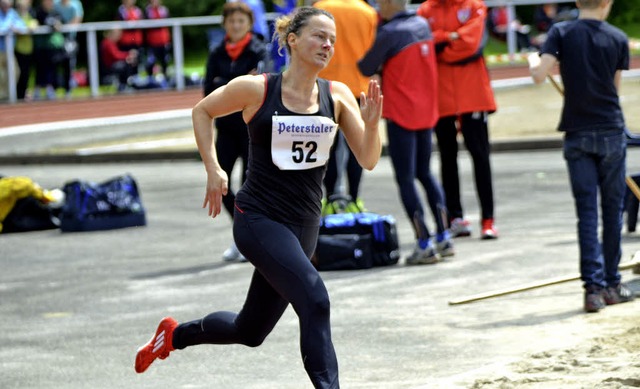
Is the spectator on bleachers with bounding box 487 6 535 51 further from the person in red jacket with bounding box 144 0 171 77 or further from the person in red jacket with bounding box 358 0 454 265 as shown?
the person in red jacket with bounding box 358 0 454 265

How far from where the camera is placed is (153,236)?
542 inches

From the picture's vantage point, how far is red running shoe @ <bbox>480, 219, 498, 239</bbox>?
489 inches

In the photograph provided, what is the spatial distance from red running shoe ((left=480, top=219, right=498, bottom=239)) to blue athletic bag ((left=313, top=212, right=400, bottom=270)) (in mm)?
1300

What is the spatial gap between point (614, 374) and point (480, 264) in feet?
13.2

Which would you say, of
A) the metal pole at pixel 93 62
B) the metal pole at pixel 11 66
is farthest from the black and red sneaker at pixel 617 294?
the metal pole at pixel 93 62

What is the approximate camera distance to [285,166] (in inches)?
266

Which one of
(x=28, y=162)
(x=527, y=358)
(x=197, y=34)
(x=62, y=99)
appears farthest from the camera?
(x=197, y=34)

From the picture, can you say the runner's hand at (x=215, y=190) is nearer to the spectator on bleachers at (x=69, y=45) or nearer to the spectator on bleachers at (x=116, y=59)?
the spectator on bleachers at (x=69, y=45)

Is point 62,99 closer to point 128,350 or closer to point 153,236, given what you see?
point 153,236

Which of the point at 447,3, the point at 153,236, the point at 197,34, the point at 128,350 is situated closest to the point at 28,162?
the point at 153,236

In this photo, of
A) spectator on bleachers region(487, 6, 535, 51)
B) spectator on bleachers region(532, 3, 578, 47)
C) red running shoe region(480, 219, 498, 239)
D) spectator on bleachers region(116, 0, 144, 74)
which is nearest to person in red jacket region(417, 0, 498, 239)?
red running shoe region(480, 219, 498, 239)

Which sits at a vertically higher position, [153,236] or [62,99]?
[153,236]

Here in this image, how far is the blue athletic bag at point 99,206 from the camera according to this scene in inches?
559

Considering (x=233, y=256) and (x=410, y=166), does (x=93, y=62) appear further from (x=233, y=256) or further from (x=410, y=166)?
(x=410, y=166)
